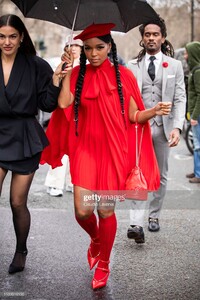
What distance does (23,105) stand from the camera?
443cm

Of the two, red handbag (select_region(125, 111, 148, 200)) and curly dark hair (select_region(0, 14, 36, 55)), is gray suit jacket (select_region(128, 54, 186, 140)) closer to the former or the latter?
red handbag (select_region(125, 111, 148, 200))

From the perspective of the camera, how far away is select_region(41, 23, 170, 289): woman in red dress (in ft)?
14.2

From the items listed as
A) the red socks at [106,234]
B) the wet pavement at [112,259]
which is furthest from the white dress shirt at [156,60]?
the red socks at [106,234]

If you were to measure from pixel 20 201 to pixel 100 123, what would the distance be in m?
0.93

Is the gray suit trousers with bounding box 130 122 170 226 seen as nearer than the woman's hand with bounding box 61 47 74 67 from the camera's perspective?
No

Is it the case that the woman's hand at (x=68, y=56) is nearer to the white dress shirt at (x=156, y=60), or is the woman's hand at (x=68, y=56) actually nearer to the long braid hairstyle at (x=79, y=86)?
the long braid hairstyle at (x=79, y=86)

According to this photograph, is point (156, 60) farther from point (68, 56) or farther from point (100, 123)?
point (68, 56)

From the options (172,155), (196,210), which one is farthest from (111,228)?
(172,155)

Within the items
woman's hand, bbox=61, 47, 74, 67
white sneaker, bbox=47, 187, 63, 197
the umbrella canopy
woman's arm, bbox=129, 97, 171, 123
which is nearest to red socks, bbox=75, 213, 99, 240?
woman's arm, bbox=129, 97, 171, 123

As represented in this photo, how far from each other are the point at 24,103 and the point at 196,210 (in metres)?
3.43

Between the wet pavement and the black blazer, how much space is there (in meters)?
1.04

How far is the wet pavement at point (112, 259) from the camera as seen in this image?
444 centimetres
